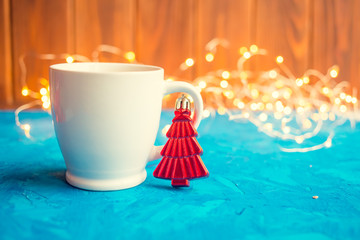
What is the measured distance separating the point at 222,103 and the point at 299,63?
0.23m

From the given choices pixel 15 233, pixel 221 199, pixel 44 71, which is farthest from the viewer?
pixel 44 71

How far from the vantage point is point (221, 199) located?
0.55 meters

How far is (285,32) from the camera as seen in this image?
121cm

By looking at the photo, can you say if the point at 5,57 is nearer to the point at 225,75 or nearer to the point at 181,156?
the point at 225,75

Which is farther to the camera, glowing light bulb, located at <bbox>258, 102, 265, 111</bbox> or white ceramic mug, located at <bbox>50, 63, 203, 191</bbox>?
glowing light bulb, located at <bbox>258, 102, 265, 111</bbox>

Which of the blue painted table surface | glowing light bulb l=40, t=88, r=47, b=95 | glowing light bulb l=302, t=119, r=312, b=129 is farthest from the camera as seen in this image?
glowing light bulb l=40, t=88, r=47, b=95

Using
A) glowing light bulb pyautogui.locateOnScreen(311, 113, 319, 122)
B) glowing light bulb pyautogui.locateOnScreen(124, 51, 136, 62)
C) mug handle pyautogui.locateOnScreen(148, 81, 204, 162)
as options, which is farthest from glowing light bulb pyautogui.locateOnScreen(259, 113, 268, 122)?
mug handle pyautogui.locateOnScreen(148, 81, 204, 162)

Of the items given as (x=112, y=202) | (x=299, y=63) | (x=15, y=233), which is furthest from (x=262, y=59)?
(x=15, y=233)

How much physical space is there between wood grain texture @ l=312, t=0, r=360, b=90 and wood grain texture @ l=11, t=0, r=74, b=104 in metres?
0.63

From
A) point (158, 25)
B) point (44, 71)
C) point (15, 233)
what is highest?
point (158, 25)

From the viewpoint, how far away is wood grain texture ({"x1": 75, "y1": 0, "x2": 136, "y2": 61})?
3.78 feet

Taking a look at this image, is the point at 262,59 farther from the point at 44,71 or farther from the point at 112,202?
the point at 112,202

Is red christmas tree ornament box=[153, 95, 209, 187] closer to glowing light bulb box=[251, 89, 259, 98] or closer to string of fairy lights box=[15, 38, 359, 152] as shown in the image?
string of fairy lights box=[15, 38, 359, 152]

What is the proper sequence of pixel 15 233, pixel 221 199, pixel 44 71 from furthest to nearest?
pixel 44 71 < pixel 221 199 < pixel 15 233
